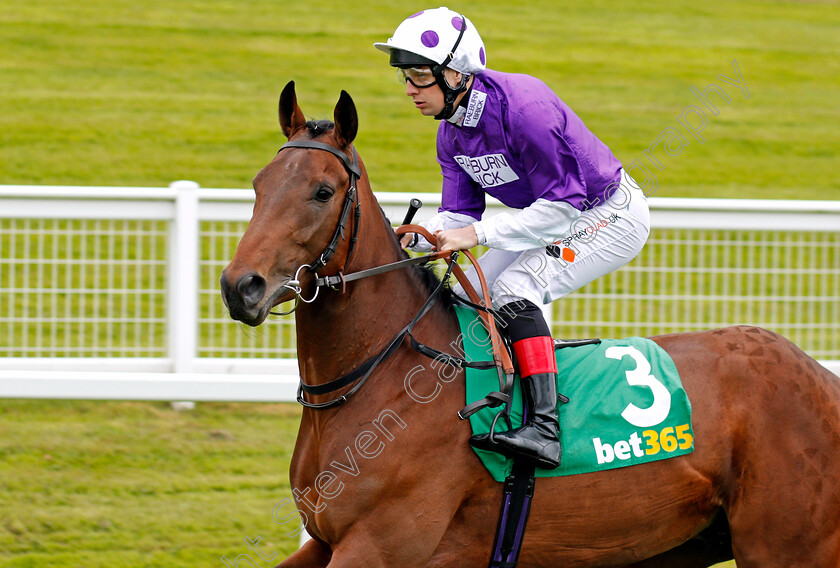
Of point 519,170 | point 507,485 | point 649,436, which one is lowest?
point 507,485

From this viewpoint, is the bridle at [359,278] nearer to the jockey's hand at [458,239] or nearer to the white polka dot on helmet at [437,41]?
the jockey's hand at [458,239]

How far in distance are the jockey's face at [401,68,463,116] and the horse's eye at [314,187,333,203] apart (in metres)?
0.52

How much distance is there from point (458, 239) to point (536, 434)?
672 mm

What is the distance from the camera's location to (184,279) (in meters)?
5.50

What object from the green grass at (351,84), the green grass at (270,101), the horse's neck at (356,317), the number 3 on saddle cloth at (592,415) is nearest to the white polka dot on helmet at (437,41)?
the horse's neck at (356,317)

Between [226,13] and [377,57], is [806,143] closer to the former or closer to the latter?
[377,57]

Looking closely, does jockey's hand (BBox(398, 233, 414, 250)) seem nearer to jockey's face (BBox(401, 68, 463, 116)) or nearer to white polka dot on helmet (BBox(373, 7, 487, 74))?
jockey's face (BBox(401, 68, 463, 116))

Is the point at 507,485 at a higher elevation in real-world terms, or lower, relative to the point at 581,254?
lower

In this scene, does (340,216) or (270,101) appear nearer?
(340,216)

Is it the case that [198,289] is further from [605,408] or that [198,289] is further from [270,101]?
[270,101]

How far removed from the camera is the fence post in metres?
5.50

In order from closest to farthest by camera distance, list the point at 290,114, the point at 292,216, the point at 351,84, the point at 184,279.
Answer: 1. the point at 292,216
2. the point at 290,114
3. the point at 184,279
4. the point at 351,84

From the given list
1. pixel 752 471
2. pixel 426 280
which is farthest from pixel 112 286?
pixel 752 471

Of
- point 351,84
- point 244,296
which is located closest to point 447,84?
point 244,296
